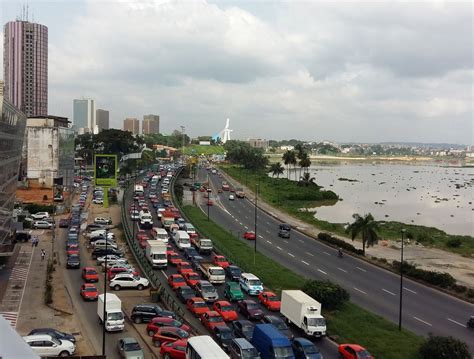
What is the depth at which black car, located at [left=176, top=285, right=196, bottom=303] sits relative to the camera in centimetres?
2566

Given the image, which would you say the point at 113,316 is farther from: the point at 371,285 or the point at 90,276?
the point at 371,285

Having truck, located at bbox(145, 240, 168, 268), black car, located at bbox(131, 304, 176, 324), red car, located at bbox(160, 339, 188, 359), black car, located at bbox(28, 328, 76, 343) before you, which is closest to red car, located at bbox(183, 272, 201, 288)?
truck, located at bbox(145, 240, 168, 268)

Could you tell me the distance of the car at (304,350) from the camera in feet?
59.6

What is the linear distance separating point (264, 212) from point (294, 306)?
141 ft

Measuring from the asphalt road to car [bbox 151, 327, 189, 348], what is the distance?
1094 centimetres

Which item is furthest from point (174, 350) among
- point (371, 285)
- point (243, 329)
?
point (371, 285)

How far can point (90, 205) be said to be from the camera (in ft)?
194

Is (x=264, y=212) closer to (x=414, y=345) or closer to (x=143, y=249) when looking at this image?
(x=143, y=249)

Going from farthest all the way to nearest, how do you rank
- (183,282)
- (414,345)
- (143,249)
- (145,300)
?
1. (143,249)
2. (183,282)
3. (145,300)
4. (414,345)

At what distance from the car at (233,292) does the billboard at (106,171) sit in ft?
90.7

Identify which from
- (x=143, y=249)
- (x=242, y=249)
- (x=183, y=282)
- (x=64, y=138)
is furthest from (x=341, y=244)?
(x=64, y=138)

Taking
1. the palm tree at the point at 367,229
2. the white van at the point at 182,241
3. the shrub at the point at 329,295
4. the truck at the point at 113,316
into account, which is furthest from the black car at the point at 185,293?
the palm tree at the point at 367,229

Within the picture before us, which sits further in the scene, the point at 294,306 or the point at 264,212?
the point at 264,212

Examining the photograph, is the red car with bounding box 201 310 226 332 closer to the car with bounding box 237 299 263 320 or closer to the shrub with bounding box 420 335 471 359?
the car with bounding box 237 299 263 320
